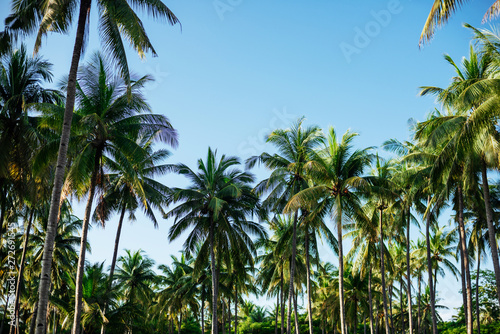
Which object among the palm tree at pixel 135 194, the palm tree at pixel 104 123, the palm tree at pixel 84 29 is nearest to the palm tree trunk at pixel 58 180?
the palm tree at pixel 84 29

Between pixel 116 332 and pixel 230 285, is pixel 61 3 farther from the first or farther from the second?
pixel 230 285

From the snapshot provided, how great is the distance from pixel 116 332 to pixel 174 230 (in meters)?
9.31

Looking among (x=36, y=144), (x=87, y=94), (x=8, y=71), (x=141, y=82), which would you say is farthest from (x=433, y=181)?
(x=8, y=71)

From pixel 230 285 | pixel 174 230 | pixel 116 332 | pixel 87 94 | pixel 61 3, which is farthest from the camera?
pixel 230 285

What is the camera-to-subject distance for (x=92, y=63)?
1645 cm

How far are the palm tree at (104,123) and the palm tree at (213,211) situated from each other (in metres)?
7.66

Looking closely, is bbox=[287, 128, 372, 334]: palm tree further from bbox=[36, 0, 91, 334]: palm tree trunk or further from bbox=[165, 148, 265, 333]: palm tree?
bbox=[36, 0, 91, 334]: palm tree trunk

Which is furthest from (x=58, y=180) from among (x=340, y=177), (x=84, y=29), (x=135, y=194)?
(x=340, y=177)

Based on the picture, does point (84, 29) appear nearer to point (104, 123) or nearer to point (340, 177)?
point (104, 123)

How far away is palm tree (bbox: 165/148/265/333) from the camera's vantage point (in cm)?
2402

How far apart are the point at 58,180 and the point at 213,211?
45.9 feet

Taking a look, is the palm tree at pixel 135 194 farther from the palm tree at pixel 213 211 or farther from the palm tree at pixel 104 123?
the palm tree at pixel 104 123

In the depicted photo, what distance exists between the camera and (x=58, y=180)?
34.7 feet

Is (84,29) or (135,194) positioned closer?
(84,29)
